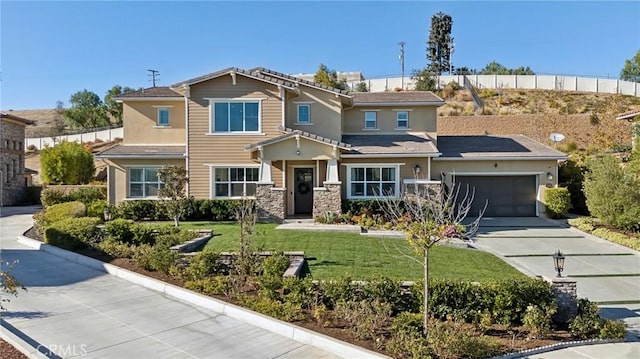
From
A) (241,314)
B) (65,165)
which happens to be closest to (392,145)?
(241,314)

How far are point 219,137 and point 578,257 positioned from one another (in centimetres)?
1542

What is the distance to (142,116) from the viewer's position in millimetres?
21906

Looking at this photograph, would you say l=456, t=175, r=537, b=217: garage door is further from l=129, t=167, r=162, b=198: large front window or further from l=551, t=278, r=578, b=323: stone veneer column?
l=129, t=167, r=162, b=198: large front window

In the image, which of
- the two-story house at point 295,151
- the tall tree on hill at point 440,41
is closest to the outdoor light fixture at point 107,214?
the two-story house at point 295,151

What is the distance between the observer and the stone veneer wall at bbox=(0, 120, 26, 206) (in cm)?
3209

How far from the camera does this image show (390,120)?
75.1 feet

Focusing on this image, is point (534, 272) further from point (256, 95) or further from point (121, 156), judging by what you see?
point (121, 156)

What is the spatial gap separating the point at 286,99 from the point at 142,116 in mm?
7535

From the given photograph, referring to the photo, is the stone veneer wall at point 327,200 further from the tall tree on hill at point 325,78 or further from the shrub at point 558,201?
the tall tree on hill at point 325,78

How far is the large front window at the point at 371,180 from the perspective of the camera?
19984 millimetres

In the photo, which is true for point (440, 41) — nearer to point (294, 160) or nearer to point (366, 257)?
point (294, 160)

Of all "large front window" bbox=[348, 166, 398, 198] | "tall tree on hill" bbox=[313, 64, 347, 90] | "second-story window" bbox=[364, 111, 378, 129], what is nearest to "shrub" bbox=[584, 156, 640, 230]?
"large front window" bbox=[348, 166, 398, 198]

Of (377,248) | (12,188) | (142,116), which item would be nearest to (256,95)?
(142,116)

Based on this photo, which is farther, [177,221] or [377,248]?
[177,221]
